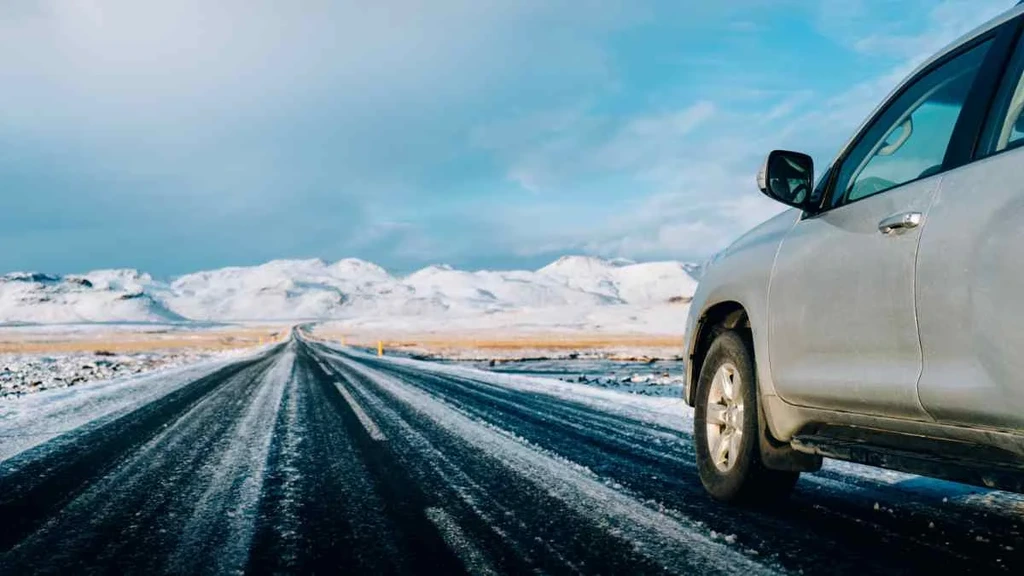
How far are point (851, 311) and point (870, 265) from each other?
0.68 feet

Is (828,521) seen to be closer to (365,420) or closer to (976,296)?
(976,296)

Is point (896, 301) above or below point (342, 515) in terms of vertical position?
above

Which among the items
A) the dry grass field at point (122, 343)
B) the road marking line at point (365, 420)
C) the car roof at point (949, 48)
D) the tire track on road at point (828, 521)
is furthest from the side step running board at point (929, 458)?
the dry grass field at point (122, 343)

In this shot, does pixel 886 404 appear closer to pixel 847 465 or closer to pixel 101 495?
pixel 847 465

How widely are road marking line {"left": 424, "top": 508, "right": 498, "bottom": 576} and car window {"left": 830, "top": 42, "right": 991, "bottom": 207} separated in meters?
2.27

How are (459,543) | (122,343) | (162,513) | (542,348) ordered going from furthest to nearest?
(122,343), (542,348), (162,513), (459,543)

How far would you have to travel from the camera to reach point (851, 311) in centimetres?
280

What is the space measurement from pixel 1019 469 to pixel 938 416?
303 mm

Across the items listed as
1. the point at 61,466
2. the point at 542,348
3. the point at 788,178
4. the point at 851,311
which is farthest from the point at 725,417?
the point at 542,348

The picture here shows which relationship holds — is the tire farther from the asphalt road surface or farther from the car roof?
the car roof

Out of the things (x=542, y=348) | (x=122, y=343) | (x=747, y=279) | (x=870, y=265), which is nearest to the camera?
(x=870, y=265)

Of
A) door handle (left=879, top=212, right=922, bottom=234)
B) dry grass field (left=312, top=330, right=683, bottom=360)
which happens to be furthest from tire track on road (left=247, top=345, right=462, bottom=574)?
dry grass field (left=312, top=330, right=683, bottom=360)

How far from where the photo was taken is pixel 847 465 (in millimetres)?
4801

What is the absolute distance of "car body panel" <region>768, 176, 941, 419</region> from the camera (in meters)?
2.53
